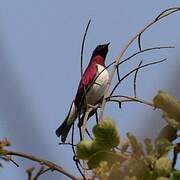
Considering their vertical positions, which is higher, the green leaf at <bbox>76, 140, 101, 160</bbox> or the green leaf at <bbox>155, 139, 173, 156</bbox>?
the green leaf at <bbox>155, 139, 173, 156</bbox>

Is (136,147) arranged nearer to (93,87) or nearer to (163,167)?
(163,167)

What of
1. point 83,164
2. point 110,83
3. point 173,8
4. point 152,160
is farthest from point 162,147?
point 173,8

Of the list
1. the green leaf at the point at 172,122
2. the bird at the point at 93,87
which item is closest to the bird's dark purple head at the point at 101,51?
the bird at the point at 93,87

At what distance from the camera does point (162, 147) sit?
917 millimetres

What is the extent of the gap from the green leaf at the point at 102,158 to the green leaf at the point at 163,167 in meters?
0.09

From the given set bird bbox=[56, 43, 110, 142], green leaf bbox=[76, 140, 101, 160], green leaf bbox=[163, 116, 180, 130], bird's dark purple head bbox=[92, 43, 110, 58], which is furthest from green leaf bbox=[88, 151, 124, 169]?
bird's dark purple head bbox=[92, 43, 110, 58]

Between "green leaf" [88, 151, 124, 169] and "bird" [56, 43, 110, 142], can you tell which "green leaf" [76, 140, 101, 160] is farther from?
"bird" [56, 43, 110, 142]

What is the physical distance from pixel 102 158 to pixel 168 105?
0.18 m

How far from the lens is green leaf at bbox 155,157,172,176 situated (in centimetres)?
88

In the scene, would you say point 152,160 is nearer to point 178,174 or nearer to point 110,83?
point 178,174

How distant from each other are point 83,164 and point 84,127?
22 centimetres

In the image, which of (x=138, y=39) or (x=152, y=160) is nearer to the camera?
(x=152, y=160)

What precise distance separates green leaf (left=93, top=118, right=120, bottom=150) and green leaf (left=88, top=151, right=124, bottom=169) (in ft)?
0.06

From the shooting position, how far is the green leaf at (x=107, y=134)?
101 centimetres
